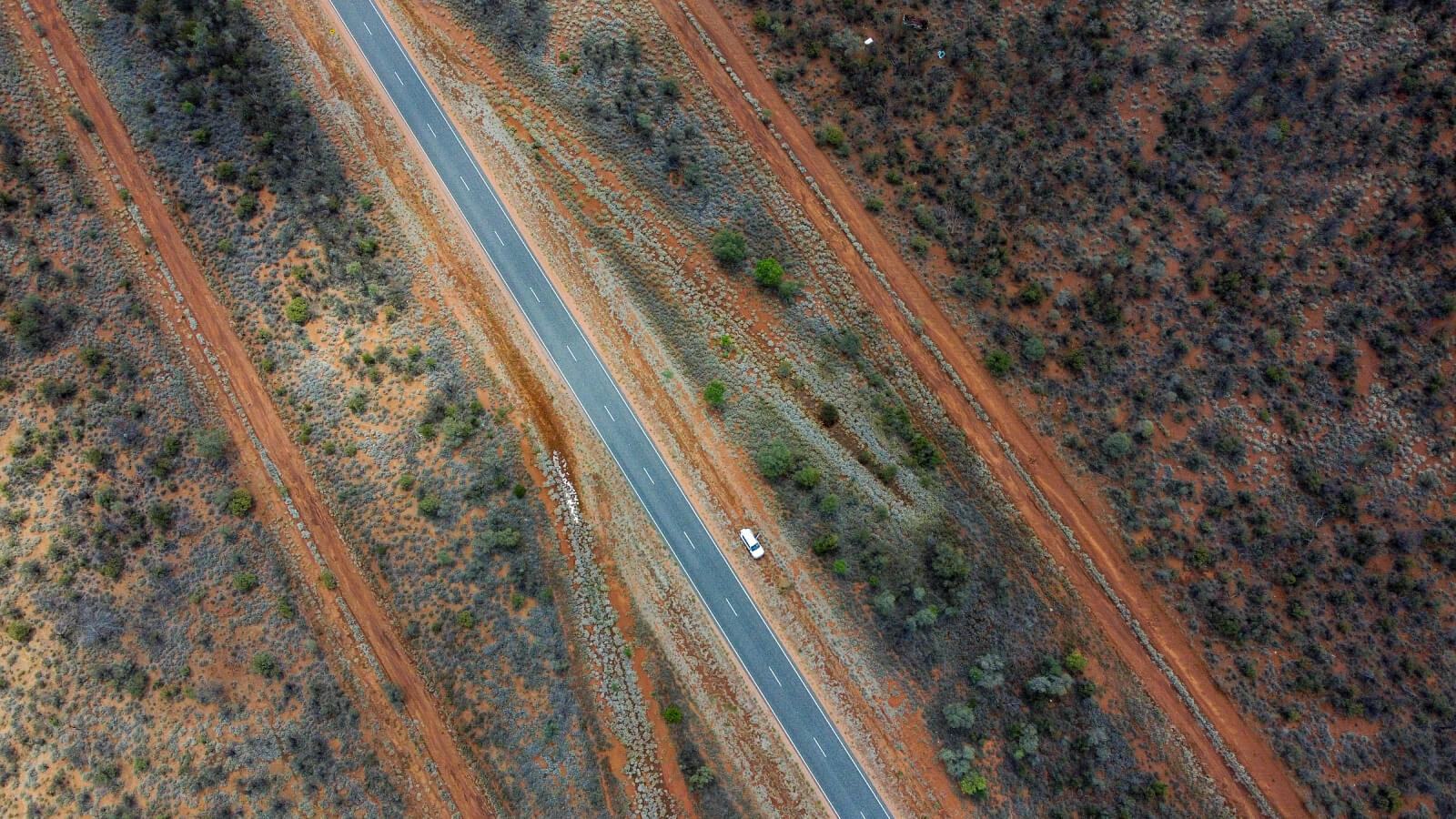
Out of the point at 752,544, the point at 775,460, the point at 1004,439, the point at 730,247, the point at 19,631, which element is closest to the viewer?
the point at 19,631

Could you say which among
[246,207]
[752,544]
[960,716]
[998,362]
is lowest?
[960,716]

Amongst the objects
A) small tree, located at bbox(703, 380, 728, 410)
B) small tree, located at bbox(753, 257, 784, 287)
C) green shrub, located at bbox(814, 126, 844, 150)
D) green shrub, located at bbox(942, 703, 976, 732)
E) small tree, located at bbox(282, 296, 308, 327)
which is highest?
green shrub, located at bbox(814, 126, 844, 150)

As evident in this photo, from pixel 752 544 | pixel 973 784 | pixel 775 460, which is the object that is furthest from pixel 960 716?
pixel 775 460

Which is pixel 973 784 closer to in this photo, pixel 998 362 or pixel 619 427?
pixel 998 362

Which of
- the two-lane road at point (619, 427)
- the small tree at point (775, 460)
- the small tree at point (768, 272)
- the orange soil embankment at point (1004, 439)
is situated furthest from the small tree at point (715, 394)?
the orange soil embankment at point (1004, 439)

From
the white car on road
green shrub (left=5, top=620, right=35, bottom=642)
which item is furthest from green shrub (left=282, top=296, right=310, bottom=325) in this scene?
the white car on road

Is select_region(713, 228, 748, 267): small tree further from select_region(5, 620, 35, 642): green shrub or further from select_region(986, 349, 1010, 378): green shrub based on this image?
select_region(5, 620, 35, 642): green shrub

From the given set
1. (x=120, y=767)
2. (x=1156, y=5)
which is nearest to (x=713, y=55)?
(x=1156, y=5)
